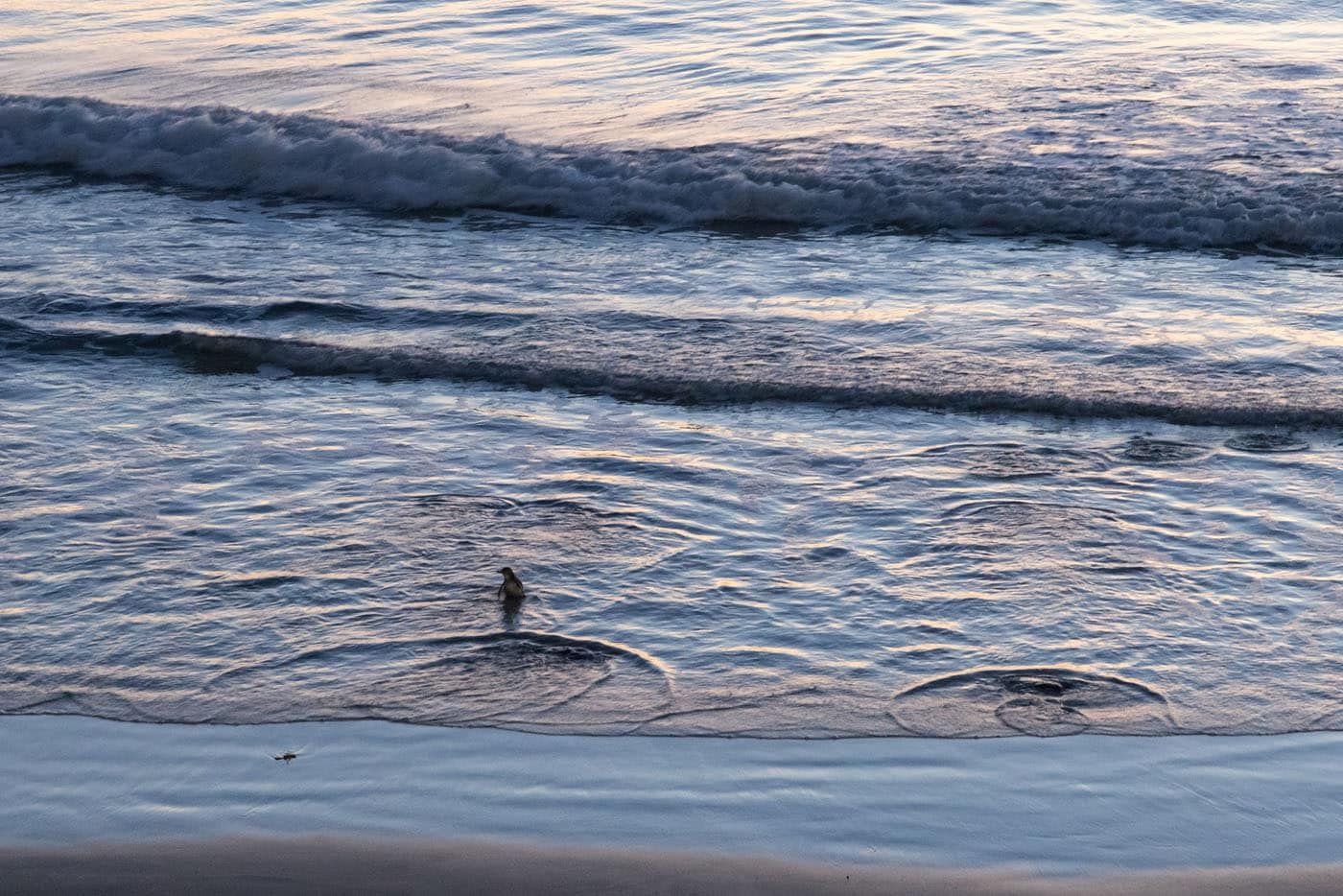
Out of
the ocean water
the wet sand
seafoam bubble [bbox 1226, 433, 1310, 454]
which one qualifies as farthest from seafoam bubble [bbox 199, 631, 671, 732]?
→ seafoam bubble [bbox 1226, 433, 1310, 454]

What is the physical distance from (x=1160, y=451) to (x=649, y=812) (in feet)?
9.73

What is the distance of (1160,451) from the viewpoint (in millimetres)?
5684

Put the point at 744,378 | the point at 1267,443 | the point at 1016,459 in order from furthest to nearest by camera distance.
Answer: the point at 744,378 → the point at 1267,443 → the point at 1016,459

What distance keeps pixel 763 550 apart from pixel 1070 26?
1075 centimetres

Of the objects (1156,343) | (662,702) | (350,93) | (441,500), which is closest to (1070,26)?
(350,93)

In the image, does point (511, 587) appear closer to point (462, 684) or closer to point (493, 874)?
point (462, 684)

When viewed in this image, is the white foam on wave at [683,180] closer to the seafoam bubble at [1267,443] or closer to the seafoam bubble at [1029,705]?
the seafoam bubble at [1267,443]

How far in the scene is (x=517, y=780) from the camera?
11.7 feet

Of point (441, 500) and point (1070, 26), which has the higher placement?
point (1070, 26)

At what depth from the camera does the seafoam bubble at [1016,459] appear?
5496 millimetres

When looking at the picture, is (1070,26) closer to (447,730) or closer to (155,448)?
(155,448)

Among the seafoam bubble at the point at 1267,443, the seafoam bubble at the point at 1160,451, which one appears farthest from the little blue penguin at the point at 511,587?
the seafoam bubble at the point at 1267,443

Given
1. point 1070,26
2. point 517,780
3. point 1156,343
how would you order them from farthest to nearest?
point 1070,26 → point 1156,343 → point 517,780

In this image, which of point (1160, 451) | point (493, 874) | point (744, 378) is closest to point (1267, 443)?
point (1160, 451)
